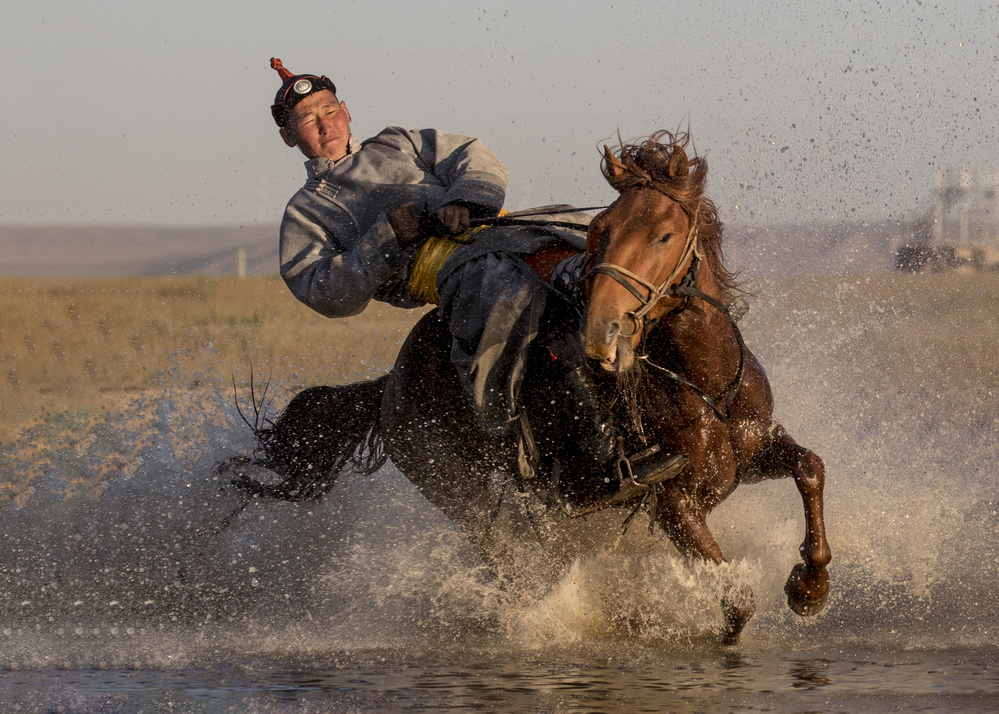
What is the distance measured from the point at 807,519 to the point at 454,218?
6.35 ft

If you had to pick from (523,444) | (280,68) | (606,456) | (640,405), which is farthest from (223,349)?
(640,405)

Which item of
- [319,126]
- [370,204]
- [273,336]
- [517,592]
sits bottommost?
[517,592]

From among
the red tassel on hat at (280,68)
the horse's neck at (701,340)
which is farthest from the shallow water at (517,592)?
the red tassel on hat at (280,68)

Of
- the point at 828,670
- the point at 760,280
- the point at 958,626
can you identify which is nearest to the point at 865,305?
the point at 760,280

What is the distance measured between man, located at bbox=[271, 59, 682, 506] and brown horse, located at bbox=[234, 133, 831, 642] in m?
0.15

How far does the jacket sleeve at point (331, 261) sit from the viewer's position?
487 centimetres

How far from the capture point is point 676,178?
3.83m

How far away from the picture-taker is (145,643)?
4.94 metres

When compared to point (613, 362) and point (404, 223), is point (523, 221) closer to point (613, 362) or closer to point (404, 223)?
point (404, 223)

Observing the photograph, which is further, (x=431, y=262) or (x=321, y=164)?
(x=321, y=164)

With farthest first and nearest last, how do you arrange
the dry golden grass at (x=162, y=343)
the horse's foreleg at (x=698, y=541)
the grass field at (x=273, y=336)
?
the dry golden grass at (x=162, y=343), the grass field at (x=273, y=336), the horse's foreleg at (x=698, y=541)

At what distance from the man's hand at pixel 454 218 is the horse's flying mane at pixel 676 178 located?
1.04 m

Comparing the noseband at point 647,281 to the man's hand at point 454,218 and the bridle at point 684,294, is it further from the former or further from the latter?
the man's hand at point 454,218

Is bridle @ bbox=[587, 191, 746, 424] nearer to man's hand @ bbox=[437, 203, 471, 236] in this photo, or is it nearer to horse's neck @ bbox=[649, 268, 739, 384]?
horse's neck @ bbox=[649, 268, 739, 384]
